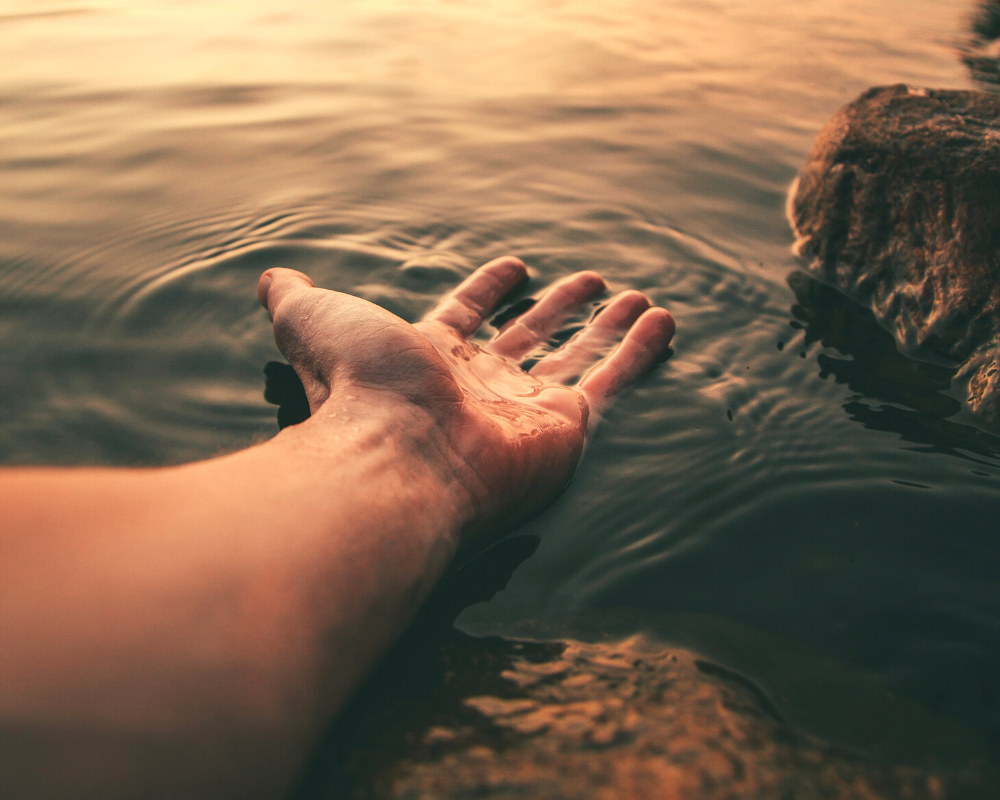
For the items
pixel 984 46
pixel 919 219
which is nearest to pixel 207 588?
pixel 919 219

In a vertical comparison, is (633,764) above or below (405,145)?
below

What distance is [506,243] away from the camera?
3.39m

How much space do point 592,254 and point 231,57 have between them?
14.0 ft

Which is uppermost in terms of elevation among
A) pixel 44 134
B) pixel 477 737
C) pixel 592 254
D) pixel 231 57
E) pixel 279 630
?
pixel 231 57

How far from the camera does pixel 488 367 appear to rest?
2.67 metres

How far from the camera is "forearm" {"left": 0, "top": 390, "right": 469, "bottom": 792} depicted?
43.1 inches

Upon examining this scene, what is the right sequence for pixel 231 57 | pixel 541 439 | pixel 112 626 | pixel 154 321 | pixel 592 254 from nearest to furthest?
1. pixel 112 626
2. pixel 541 439
3. pixel 154 321
4. pixel 592 254
5. pixel 231 57

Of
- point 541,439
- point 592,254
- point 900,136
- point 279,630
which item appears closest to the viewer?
point 279,630

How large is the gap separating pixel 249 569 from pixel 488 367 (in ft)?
4.92

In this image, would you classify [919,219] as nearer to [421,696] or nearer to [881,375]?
[881,375]

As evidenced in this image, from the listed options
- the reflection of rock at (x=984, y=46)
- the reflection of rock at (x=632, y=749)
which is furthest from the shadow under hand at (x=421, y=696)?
the reflection of rock at (x=984, y=46)

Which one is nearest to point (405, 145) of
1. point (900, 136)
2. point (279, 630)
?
point (900, 136)

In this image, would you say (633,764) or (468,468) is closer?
(633,764)

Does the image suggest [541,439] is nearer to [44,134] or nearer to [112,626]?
[112,626]
